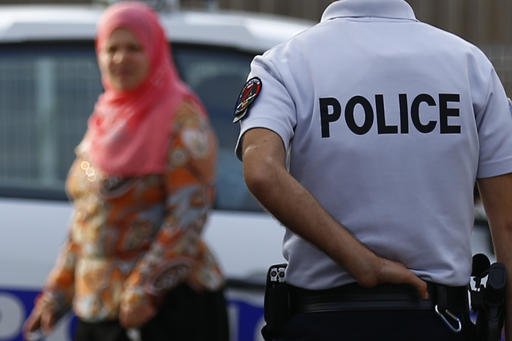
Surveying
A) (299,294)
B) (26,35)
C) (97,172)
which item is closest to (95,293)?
(97,172)

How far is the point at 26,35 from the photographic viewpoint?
166 inches

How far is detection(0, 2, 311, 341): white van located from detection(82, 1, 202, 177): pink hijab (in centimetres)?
23

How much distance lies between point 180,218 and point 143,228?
0.46ft

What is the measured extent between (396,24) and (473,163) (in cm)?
30

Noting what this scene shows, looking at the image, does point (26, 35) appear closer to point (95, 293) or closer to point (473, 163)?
point (95, 293)

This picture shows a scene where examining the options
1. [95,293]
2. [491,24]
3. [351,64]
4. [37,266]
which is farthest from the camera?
[491,24]

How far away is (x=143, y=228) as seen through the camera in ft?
12.0

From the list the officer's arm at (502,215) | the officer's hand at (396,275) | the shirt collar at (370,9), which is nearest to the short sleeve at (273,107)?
the shirt collar at (370,9)

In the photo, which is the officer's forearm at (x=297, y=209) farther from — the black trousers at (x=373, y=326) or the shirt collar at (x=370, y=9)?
the shirt collar at (x=370, y=9)

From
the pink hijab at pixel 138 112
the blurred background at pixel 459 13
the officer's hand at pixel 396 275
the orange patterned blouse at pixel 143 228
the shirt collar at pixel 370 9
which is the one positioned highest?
the shirt collar at pixel 370 9

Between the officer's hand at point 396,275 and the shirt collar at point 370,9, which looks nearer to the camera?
the officer's hand at point 396,275

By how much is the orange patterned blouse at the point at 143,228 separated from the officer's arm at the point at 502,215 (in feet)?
4.84

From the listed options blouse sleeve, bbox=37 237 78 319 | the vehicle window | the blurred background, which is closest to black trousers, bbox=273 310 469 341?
blouse sleeve, bbox=37 237 78 319

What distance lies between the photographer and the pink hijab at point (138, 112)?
3.67 meters
